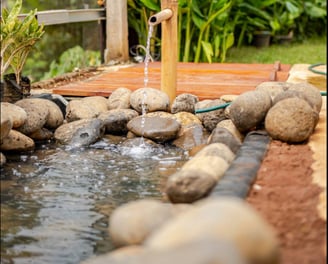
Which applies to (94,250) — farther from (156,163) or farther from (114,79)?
(114,79)

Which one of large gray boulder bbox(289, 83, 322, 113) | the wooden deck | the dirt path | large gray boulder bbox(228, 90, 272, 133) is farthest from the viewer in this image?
the wooden deck

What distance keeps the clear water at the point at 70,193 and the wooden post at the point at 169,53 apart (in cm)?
88

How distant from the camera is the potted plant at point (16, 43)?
16.4ft

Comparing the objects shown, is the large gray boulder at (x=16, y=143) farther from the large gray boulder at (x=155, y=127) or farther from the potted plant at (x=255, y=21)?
the potted plant at (x=255, y=21)

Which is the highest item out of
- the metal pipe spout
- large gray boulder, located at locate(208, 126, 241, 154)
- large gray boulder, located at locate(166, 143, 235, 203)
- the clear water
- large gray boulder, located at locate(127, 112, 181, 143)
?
the metal pipe spout

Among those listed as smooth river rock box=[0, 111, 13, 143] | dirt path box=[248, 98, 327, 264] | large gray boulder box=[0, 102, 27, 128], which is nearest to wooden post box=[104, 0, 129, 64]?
large gray boulder box=[0, 102, 27, 128]

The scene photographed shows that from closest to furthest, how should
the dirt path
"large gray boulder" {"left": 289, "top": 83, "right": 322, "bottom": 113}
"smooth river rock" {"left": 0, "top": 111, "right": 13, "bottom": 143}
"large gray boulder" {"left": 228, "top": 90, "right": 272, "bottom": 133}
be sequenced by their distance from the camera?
the dirt path → "smooth river rock" {"left": 0, "top": 111, "right": 13, "bottom": 143} → "large gray boulder" {"left": 228, "top": 90, "right": 272, "bottom": 133} → "large gray boulder" {"left": 289, "top": 83, "right": 322, "bottom": 113}

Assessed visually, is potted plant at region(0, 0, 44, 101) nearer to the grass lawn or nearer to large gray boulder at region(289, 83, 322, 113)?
large gray boulder at region(289, 83, 322, 113)

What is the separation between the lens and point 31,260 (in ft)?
9.21

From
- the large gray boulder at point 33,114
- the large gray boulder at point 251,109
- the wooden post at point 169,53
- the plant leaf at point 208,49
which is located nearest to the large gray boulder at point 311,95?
the large gray boulder at point 251,109

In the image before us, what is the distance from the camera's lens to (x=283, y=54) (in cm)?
938

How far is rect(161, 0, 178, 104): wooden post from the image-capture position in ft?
18.0

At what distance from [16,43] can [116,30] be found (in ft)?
7.95

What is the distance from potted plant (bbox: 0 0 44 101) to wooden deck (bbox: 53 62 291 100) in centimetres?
61
